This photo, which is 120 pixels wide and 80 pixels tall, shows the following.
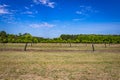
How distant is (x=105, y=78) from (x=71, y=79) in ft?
6.50

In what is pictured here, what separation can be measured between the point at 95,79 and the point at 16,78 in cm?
440

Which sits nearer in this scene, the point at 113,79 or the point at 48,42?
the point at 113,79

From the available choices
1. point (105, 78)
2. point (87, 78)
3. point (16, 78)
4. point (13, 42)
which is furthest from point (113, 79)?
point (13, 42)

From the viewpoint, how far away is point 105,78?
38.0ft

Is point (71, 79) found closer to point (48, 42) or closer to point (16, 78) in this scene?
point (16, 78)

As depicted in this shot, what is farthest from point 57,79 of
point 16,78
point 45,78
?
point 16,78

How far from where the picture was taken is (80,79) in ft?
36.7

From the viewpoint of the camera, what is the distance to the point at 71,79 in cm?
1124

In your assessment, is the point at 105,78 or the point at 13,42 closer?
the point at 105,78

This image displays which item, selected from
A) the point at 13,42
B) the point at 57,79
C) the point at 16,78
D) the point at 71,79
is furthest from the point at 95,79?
the point at 13,42

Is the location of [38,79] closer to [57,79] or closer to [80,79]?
[57,79]

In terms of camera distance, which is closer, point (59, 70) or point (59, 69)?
point (59, 70)

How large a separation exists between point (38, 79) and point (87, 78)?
275cm

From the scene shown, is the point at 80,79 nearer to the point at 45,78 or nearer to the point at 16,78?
the point at 45,78
